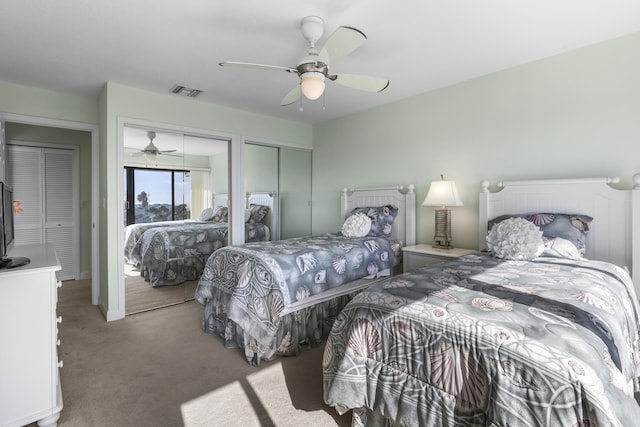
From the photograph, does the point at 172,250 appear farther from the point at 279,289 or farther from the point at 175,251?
the point at 279,289

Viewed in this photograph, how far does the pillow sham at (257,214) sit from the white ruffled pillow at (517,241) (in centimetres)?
298

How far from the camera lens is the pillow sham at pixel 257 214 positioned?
440cm

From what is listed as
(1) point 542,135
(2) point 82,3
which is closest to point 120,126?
(2) point 82,3

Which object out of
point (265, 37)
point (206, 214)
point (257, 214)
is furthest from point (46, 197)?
point (265, 37)

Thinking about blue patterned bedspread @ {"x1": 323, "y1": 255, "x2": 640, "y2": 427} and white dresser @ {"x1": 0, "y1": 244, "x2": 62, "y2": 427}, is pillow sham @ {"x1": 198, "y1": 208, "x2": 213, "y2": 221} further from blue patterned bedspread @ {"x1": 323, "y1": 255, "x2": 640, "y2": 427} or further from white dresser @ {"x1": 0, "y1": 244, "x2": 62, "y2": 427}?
blue patterned bedspread @ {"x1": 323, "y1": 255, "x2": 640, "y2": 427}

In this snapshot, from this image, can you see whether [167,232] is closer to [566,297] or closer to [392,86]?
[392,86]

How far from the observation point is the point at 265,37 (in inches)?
93.8

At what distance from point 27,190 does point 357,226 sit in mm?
4608

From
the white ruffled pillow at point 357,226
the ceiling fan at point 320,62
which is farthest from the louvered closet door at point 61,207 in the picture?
the white ruffled pillow at point 357,226

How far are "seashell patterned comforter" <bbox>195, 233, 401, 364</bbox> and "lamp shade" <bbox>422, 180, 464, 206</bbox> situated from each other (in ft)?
2.43

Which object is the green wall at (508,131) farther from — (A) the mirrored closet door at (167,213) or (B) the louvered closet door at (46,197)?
(B) the louvered closet door at (46,197)

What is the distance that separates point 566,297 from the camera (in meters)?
1.44

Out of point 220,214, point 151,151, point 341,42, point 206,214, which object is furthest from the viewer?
point 220,214

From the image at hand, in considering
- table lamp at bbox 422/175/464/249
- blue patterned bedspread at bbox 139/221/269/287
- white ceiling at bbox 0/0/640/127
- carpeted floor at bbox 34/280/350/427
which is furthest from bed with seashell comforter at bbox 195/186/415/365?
white ceiling at bbox 0/0/640/127
